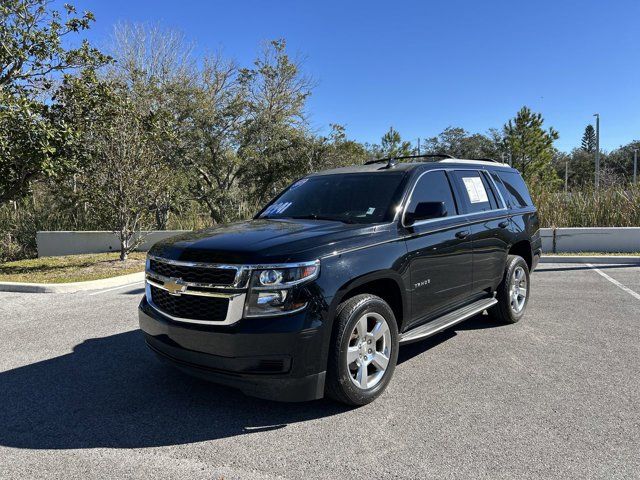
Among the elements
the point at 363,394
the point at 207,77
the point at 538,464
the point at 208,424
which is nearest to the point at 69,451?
the point at 208,424

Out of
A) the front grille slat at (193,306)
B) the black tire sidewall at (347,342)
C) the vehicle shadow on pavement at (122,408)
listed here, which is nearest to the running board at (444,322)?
the black tire sidewall at (347,342)

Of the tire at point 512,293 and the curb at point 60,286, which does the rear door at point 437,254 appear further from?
the curb at point 60,286

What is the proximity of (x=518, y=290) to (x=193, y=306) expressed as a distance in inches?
168

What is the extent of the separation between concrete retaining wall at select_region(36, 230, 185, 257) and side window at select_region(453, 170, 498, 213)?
10.7 m

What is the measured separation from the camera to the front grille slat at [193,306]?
3348 mm

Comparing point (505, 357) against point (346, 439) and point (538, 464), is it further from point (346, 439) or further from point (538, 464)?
point (346, 439)

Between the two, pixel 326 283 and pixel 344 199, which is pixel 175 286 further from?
pixel 344 199

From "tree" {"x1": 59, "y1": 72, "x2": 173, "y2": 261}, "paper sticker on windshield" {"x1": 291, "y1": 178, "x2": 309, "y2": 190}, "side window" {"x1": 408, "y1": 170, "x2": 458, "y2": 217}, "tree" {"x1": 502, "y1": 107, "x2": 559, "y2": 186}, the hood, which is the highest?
"tree" {"x1": 502, "y1": 107, "x2": 559, "y2": 186}

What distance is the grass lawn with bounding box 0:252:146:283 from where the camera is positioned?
32.3ft

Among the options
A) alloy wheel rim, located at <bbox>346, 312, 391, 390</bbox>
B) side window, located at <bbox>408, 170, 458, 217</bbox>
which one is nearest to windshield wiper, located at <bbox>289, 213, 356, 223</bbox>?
side window, located at <bbox>408, 170, 458, 217</bbox>

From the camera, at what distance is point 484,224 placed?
5266 mm

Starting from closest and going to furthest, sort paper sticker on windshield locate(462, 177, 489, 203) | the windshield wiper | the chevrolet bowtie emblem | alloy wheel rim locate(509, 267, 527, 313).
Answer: the chevrolet bowtie emblem
the windshield wiper
paper sticker on windshield locate(462, 177, 489, 203)
alloy wheel rim locate(509, 267, 527, 313)

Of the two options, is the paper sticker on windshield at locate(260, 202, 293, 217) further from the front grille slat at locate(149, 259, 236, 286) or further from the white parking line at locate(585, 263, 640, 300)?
the white parking line at locate(585, 263, 640, 300)

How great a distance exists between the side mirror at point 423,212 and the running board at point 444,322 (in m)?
0.93
